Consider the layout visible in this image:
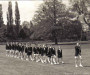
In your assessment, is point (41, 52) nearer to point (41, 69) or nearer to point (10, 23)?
point (41, 69)

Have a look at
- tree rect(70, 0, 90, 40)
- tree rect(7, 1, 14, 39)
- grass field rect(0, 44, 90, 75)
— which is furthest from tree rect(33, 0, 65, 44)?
grass field rect(0, 44, 90, 75)

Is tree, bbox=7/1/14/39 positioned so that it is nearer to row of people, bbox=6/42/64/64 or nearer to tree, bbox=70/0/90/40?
tree, bbox=70/0/90/40

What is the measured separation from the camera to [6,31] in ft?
315

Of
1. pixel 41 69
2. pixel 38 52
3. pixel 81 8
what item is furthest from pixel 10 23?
pixel 41 69

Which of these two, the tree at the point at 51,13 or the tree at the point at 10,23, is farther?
the tree at the point at 10,23

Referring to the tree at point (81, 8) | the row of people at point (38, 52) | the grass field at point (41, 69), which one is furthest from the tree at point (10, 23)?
the grass field at point (41, 69)

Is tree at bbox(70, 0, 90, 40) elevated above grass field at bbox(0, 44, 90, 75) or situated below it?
above

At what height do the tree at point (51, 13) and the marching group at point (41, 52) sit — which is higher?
the tree at point (51, 13)

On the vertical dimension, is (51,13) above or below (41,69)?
above

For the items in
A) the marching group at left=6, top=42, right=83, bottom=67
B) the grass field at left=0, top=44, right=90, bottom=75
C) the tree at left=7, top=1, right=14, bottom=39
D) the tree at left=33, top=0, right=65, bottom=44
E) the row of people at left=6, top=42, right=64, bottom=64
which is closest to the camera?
the grass field at left=0, top=44, right=90, bottom=75

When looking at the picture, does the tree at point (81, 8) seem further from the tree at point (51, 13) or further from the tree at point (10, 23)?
the tree at point (10, 23)

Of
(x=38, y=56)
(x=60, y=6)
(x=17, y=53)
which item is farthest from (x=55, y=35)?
(x=38, y=56)

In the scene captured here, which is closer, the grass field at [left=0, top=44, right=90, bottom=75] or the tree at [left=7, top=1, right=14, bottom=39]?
the grass field at [left=0, top=44, right=90, bottom=75]

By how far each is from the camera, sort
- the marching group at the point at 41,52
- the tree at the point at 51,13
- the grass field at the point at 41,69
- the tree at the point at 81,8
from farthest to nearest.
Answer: the tree at the point at 81,8, the tree at the point at 51,13, the marching group at the point at 41,52, the grass field at the point at 41,69
